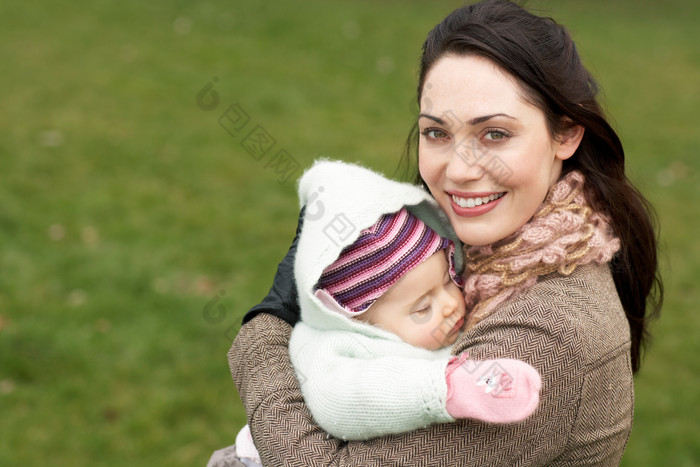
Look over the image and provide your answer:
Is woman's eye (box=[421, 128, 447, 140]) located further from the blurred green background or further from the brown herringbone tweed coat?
the blurred green background

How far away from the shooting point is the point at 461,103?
198 centimetres

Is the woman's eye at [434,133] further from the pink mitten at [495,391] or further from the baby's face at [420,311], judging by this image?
the pink mitten at [495,391]

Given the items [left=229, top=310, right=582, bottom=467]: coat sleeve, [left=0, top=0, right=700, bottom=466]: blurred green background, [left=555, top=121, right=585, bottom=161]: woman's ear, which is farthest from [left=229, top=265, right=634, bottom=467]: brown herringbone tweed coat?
[left=0, top=0, right=700, bottom=466]: blurred green background

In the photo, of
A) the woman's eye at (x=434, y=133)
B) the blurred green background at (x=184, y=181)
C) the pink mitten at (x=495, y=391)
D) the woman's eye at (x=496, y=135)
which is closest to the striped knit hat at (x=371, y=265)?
the woman's eye at (x=434, y=133)

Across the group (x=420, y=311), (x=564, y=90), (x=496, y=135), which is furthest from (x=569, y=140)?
(x=420, y=311)

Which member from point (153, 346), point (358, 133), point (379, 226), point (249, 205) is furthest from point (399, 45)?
point (379, 226)

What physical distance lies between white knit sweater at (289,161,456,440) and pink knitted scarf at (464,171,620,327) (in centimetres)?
21

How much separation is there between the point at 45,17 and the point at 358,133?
4875mm

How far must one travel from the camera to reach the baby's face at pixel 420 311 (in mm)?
2145

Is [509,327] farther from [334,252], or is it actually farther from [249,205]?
[249,205]

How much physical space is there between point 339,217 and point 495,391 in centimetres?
75

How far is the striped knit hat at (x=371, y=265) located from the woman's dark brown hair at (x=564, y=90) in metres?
0.48

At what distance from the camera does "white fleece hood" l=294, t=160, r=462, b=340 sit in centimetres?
207

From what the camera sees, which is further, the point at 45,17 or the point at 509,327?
the point at 45,17
